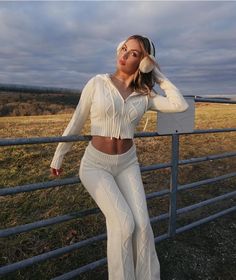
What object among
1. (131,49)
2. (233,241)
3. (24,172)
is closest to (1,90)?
(131,49)

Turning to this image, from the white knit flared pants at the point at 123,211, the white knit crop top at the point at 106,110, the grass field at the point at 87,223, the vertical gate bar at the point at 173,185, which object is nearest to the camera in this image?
the white knit flared pants at the point at 123,211

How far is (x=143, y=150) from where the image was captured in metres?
7.62

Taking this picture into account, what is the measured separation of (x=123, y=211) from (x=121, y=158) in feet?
1.35

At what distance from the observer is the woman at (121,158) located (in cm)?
291

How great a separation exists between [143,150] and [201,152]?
4.13ft

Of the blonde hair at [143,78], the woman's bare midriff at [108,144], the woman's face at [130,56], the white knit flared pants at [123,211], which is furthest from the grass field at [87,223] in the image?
the woman's face at [130,56]

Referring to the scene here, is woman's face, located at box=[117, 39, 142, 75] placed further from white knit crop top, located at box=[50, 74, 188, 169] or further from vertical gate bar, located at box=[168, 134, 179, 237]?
vertical gate bar, located at box=[168, 134, 179, 237]

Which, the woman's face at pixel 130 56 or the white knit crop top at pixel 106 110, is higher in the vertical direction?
the woman's face at pixel 130 56

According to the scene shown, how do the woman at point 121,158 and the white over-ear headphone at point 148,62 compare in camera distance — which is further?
the white over-ear headphone at point 148,62

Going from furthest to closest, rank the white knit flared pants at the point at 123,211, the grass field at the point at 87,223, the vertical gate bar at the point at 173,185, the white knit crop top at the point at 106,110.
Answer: the vertical gate bar at the point at 173,185 < the grass field at the point at 87,223 < the white knit crop top at the point at 106,110 < the white knit flared pants at the point at 123,211

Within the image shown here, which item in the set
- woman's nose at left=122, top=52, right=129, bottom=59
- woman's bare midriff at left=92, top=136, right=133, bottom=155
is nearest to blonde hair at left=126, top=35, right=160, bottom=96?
woman's nose at left=122, top=52, right=129, bottom=59

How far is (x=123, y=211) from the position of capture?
290 cm

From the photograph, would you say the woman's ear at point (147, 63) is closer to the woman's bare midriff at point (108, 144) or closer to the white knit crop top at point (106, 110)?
the white knit crop top at point (106, 110)

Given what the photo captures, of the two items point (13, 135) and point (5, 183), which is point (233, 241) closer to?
point (5, 183)
